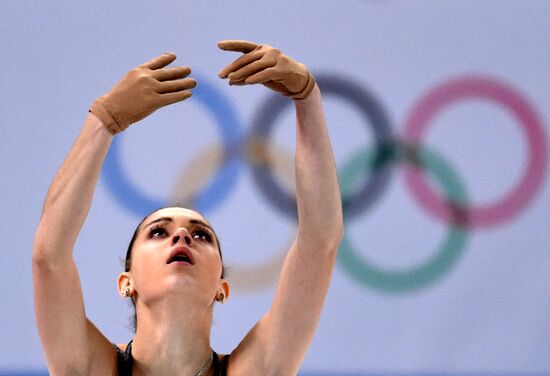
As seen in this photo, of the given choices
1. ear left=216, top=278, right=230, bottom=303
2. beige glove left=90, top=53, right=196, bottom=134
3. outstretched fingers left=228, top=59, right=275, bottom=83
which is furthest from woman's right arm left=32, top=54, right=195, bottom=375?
ear left=216, top=278, right=230, bottom=303

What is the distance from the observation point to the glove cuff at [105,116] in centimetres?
227

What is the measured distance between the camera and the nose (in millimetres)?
2637

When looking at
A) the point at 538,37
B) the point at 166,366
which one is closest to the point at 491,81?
the point at 538,37

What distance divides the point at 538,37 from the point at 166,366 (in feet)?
6.57

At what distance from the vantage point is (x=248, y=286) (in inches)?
Answer: 136

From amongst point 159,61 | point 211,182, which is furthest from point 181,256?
point 211,182

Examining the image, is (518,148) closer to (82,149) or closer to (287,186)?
(287,186)

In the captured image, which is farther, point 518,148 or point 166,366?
point 518,148

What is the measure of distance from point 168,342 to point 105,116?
0.68 metres

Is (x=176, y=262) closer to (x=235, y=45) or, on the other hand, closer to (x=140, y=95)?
(x=140, y=95)

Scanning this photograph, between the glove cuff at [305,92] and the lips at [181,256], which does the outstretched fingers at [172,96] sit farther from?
the lips at [181,256]

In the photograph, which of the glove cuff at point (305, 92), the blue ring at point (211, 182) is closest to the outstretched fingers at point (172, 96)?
the glove cuff at point (305, 92)

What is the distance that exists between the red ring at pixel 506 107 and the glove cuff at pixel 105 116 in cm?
155

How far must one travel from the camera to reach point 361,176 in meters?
3.57
